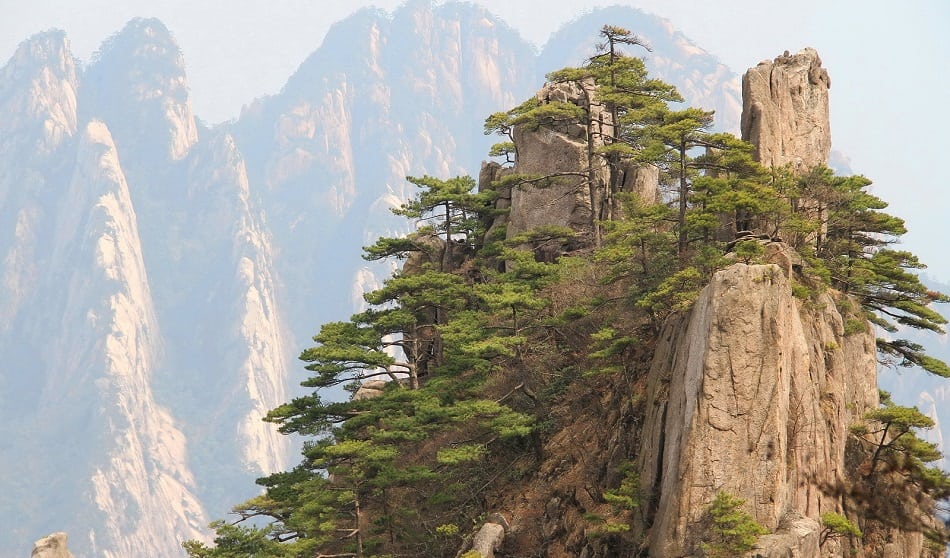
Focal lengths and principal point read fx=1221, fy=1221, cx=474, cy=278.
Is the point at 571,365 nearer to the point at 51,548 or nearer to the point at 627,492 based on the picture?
the point at 627,492

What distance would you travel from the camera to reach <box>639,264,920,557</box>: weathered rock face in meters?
28.0

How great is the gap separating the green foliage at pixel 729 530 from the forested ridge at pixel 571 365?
8.73 feet

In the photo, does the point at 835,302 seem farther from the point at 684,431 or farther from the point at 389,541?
the point at 389,541

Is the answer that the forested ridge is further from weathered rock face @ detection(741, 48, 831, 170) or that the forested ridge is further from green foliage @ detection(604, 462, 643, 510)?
weathered rock face @ detection(741, 48, 831, 170)

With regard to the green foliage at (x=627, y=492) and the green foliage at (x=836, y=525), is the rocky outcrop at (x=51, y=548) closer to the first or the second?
the green foliage at (x=627, y=492)

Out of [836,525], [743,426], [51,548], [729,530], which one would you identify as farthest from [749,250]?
[51,548]

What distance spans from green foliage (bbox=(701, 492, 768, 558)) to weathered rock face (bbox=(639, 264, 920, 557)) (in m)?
0.38

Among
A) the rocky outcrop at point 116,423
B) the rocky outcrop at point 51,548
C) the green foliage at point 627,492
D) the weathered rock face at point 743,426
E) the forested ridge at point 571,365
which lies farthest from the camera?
the rocky outcrop at point 116,423

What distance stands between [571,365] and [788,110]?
428 inches

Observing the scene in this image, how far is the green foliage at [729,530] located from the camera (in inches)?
1054

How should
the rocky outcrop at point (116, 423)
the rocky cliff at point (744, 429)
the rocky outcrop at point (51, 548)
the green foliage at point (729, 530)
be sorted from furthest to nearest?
the rocky outcrop at point (116, 423)
the rocky outcrop at point (51, 548)
the rocky cliff at point (744, 429)
the green foliage at point (729, 530)

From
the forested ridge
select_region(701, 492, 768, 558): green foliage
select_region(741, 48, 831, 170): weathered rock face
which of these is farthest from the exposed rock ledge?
select_region(741, 48, 831, 170): weathered rock face

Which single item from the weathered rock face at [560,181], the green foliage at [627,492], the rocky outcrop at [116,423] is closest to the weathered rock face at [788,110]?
the weathered rock face at [560,181]

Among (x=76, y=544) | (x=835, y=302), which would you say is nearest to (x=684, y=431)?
(x=835, y=302)
